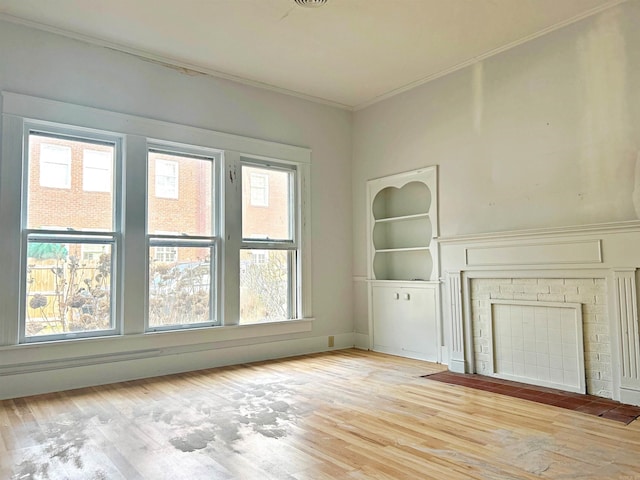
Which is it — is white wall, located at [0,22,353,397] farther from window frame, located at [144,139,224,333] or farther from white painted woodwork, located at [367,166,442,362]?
white painted woodwork, located at [367,166,442,362]

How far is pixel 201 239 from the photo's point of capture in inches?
191

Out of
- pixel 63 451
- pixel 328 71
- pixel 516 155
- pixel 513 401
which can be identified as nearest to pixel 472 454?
pixel 513 401

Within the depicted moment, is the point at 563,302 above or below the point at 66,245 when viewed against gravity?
below

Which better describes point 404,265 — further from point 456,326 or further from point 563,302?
point 563,302

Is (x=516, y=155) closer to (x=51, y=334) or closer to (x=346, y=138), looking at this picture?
(x=346, y=138)

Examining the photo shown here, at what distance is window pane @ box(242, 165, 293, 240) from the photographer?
5270 millimetres

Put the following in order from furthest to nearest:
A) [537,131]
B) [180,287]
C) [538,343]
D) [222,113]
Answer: [222,113] → [180,287] → [537,131] → [538,343]

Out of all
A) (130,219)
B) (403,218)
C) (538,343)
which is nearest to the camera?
(538,343)

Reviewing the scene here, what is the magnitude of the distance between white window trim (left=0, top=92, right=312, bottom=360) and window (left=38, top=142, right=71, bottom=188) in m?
0.17

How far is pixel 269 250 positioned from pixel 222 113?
1.59m

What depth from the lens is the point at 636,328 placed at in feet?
11.3

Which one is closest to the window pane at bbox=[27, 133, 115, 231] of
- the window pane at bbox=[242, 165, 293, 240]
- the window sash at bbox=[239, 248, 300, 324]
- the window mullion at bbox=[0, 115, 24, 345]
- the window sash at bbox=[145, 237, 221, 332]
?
the window mullion at bbox=[0, 115, 24, 345]

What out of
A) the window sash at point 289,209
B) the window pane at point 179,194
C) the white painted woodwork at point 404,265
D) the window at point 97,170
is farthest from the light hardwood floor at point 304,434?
the window at point 97,170

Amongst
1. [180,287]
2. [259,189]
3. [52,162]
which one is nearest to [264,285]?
[180,287]
